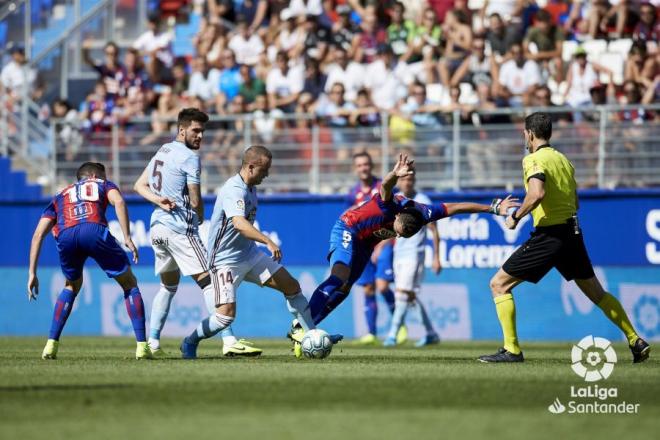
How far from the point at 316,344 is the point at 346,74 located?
11.0m

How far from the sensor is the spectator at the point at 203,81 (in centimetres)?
2333

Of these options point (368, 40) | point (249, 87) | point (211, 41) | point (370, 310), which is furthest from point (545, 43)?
point (211, 41)

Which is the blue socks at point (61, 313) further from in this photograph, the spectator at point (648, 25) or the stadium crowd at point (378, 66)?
the spectator at point (648, 25)

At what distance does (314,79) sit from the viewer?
22.8 metres

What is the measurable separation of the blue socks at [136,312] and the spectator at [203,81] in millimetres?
10930

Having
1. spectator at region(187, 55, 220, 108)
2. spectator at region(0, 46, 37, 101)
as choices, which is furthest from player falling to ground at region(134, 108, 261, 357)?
spectator at region(0, 46, 37, 101)

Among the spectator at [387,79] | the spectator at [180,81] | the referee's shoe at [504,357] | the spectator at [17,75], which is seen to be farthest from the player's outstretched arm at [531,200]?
the spectator at [17,75]

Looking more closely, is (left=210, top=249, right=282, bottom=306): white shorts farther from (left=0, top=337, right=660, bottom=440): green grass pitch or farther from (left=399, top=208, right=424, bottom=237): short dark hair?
(left=399, top=208, right=424, bottom=237): short dark hair

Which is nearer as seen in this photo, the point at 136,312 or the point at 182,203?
the point at 136,312

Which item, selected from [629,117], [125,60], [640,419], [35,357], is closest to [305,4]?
[125,60]

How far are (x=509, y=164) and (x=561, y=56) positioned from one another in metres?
2.50

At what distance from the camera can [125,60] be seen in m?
24.8

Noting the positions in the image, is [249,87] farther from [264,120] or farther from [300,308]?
[300,308]

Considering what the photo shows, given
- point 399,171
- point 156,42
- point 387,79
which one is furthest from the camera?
point 156,42
